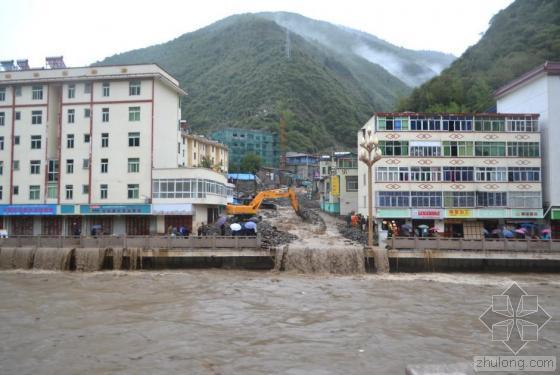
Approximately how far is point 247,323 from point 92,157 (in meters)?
28.0

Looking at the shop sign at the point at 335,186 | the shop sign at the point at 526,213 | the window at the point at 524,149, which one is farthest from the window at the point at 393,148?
the shop sign at the point at 335,186

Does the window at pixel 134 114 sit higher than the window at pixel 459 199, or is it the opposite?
the window at pixel 134 114

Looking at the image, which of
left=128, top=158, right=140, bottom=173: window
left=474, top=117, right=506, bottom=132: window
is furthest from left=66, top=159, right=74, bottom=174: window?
left=474, top=117, right=506, bottom=132: window

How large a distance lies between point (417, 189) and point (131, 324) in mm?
29315

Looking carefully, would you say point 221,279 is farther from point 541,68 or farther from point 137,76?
point 541,68

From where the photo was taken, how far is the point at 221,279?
26891mm

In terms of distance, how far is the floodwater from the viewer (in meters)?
12.4

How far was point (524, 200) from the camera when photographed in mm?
39344

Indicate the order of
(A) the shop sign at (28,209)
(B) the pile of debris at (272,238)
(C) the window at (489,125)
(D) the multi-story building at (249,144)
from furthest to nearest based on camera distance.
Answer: (D) the multi-story building at (249,144) → (C) the window at (489,125) → (A) the shop sign at (28,209) → (B) the pile of debris at (272,238)

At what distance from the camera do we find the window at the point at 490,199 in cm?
3941

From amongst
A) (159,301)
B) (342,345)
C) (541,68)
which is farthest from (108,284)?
(541,68)

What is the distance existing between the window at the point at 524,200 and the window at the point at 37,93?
140 feet

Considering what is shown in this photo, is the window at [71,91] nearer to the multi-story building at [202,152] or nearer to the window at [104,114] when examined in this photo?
the window at [104,114]

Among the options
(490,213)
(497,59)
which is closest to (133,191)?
(490,213)
